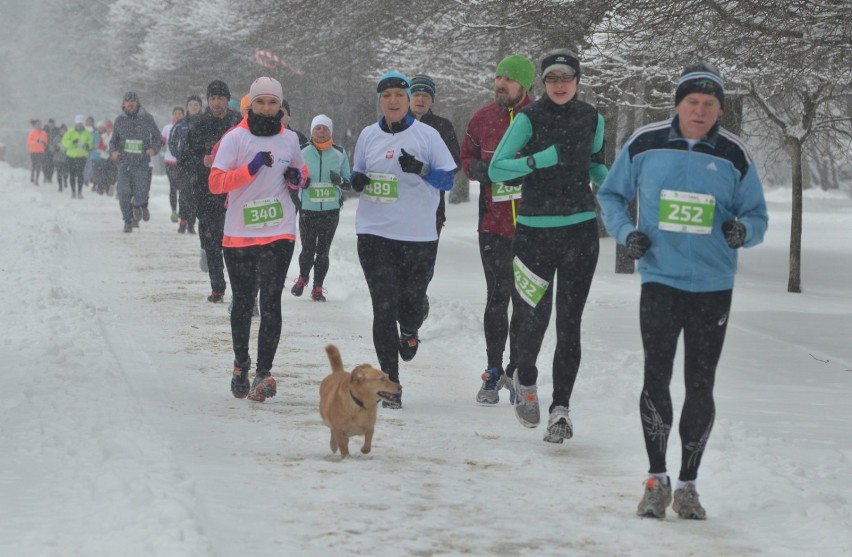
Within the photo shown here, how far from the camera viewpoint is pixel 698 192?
555cm

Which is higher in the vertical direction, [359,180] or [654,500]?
[359,180]

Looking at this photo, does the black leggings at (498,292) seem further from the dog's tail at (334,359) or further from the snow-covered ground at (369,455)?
the dog's tail at (334,359)

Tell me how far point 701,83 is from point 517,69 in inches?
102

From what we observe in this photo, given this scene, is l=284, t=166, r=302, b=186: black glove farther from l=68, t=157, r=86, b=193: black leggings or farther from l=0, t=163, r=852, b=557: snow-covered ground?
l=68, t=157, r=86, b=193: black leggings

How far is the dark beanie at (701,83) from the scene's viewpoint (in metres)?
5.55

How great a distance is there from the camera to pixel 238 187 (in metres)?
8.25

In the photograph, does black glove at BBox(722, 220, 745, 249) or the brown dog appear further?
the brown dog

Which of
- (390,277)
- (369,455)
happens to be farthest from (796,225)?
(369,455)

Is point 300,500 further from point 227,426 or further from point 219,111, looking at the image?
point 219,111

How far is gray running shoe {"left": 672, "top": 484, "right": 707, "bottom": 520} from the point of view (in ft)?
18.5

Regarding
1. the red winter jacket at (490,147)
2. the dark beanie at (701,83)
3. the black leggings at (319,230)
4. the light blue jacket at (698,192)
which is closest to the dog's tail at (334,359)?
the red winter jacket at (490,147)

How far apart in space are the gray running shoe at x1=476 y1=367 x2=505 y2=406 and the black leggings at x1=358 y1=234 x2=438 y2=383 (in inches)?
24.2

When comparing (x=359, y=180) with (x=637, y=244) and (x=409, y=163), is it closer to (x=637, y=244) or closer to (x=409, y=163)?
(x=409, y=163)

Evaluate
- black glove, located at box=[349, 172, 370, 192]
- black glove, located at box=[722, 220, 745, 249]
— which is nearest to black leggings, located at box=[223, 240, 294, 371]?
black glove, located at box=[349, 172, 370, 192]
